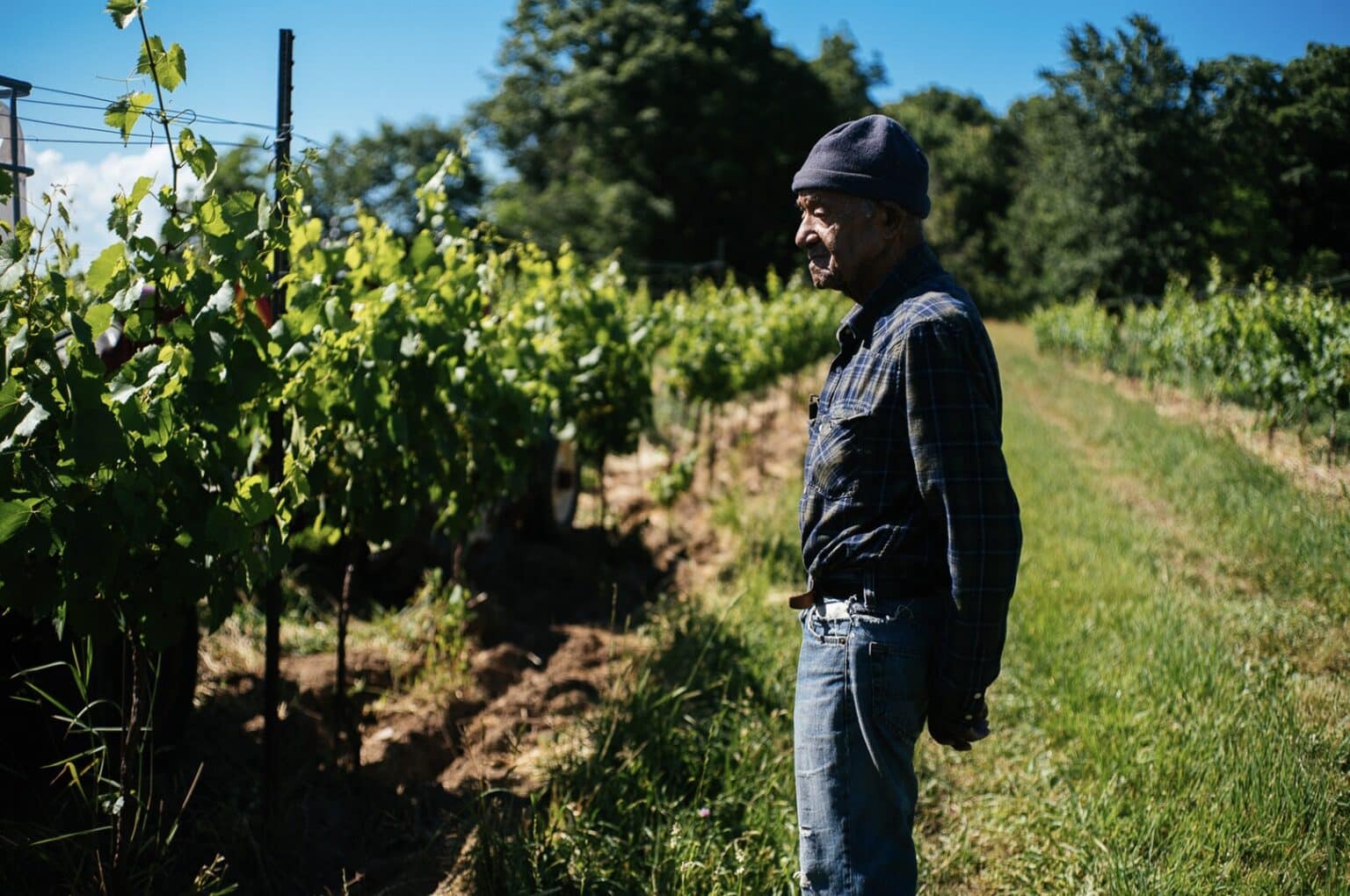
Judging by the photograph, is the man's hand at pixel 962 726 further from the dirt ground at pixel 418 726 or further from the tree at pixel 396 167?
the tree at pixel 396 167

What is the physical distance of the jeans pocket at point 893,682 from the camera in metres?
1.87

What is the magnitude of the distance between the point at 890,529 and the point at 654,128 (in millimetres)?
34819

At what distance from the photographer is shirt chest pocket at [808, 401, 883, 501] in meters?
1.89

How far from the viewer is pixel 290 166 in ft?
8.64

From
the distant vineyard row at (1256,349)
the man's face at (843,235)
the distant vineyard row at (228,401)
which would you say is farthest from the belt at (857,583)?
the distant vineyard row at (1256,349)

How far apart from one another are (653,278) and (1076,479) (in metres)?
23.6

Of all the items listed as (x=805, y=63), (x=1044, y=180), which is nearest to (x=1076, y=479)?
(x=1044, y=180)

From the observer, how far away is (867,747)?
6.14 ft

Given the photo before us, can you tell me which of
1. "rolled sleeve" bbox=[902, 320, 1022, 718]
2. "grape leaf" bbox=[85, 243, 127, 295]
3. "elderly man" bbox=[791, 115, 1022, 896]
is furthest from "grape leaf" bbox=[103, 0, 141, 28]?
"rolled sleeve" bbox=[902, 320, 1022, 718]

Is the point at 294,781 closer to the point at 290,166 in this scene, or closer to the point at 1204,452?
the point at 290,166

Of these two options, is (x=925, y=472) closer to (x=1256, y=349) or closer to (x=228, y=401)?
(x=228, y=401)

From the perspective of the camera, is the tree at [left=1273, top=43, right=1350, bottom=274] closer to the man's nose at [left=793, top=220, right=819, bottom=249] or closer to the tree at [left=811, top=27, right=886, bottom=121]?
the man's nose at [left=793, top=220, right=819, bottom=249]

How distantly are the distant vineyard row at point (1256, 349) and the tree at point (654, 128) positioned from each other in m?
17.2

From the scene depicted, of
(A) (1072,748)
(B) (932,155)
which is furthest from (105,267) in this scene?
(B) (932,155)
